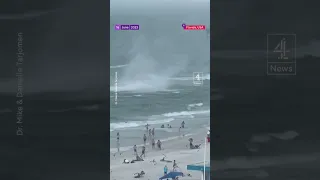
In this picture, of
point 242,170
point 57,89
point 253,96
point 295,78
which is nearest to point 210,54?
point 253,96

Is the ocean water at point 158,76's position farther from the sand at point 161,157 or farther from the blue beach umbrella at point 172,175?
the blue beach umbrella at point 172,175

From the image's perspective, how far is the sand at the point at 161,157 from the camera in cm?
346

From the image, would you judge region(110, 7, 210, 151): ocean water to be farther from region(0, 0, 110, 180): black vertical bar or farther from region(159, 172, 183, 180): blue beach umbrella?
region(159, 172, 183, 180): blue beach umbrella

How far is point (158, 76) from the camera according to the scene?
3.45 meters

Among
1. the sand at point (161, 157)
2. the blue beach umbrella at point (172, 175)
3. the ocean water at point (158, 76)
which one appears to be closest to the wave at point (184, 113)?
the ocean water at point (158, 76)

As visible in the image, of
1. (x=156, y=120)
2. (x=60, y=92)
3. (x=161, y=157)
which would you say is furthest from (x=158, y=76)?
(x=60, y=92)

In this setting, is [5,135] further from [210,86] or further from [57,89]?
[210,86]

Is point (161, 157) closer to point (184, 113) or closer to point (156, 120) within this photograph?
point (156, 120)

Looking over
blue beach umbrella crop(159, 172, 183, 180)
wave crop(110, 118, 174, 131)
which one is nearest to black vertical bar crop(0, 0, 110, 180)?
wave crop(110, 118, 174, 131)

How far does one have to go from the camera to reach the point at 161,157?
3477mm

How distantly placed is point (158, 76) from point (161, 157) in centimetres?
69

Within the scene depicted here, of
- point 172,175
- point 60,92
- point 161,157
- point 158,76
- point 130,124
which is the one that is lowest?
point 172,175

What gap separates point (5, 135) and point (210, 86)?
1.80 metres

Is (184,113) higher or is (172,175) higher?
(184,113)
